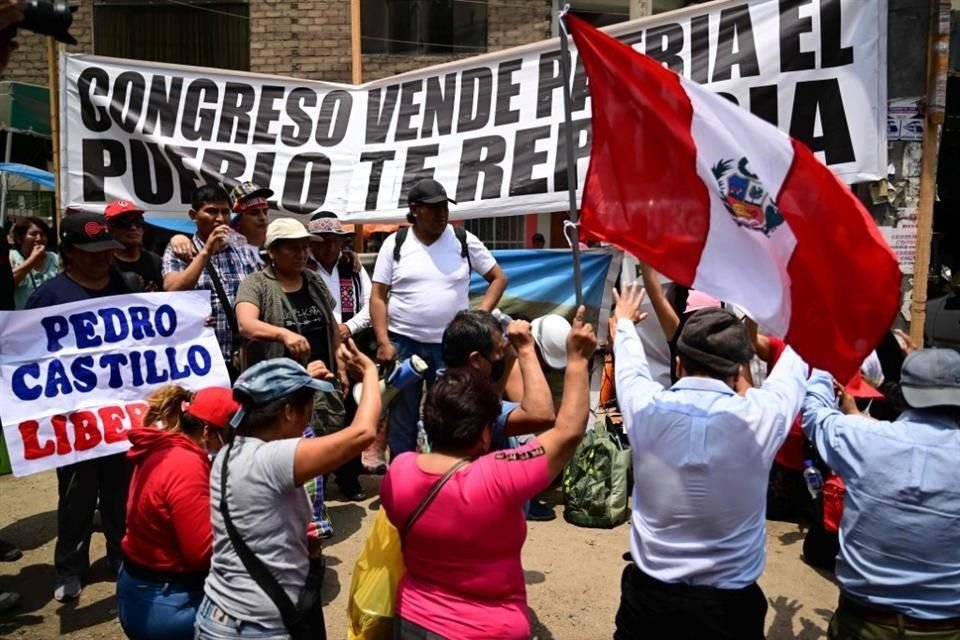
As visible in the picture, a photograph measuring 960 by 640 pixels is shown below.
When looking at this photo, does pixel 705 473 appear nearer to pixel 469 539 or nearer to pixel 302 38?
pixel 469 539

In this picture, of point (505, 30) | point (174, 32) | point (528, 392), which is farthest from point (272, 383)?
point (174, 32)

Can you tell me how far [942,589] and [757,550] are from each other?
563mm

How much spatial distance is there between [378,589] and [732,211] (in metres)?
1.77

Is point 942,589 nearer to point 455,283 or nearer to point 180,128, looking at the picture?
point 455,283

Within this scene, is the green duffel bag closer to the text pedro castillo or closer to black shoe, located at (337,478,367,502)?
black shoe, located at (337,478,367,502)

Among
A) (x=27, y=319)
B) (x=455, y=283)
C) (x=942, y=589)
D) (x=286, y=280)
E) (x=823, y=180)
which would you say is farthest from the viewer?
(x=455, y=283)

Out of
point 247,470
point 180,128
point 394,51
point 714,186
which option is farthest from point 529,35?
point 247,470

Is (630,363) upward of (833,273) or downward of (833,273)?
downward

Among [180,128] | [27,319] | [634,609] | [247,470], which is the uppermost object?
[180,128]

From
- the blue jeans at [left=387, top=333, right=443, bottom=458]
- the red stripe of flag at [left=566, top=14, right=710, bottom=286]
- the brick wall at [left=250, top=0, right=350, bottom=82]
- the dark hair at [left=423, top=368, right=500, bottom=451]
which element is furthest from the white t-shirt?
the brick wall at [left=250, top=0, right=350, bottom=82]

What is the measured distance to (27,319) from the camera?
3879 mm

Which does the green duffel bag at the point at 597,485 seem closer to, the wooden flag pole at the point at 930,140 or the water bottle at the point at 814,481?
the water bottle at the point at 814,481

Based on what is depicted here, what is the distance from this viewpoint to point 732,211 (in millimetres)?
2766

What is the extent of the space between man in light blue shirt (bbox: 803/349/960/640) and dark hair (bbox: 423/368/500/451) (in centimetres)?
115
